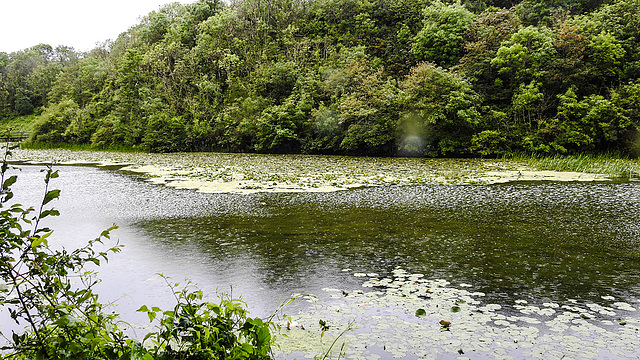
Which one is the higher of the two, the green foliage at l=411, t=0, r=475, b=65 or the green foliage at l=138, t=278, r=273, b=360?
the green foliage at l=411, t=0, r=475, b=65

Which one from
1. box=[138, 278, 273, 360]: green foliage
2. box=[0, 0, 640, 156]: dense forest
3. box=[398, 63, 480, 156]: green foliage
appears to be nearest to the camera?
box=[138, 278, 273, 360]: green foliage

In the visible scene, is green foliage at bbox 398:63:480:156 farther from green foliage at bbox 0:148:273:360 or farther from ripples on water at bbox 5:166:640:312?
green foliage at bbox 0:148:273:360

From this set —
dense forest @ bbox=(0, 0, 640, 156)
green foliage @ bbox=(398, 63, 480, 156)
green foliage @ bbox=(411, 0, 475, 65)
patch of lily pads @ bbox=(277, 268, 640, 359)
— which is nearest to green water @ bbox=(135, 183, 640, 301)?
patch of lily pads @ bbox=(277, 268, 640, 359)

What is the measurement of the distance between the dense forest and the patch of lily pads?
1984 centimetres

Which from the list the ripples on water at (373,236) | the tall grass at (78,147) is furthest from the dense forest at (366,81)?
the ripples on water at (373,236)

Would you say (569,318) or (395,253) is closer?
(569,318)

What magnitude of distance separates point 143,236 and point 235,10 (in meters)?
37.0

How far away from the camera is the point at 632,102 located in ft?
68.7

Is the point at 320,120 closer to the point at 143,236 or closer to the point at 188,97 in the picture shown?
the point at 188,97

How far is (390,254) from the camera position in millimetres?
6531

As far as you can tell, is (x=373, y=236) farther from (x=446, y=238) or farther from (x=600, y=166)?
(x=600, y=166)

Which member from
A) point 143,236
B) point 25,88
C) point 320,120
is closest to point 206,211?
point 143,236

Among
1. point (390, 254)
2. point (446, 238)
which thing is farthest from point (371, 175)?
point (390, 254)

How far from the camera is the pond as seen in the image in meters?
4.18
